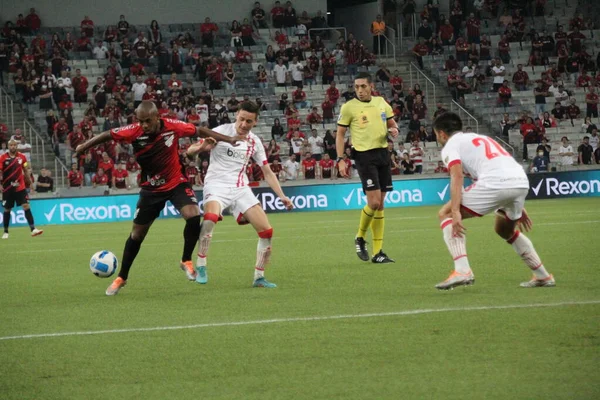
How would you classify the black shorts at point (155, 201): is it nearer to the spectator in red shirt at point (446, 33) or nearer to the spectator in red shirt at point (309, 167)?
the spectator in red shirt at point (309, 167)

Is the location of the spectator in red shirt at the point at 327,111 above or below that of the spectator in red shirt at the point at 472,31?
below

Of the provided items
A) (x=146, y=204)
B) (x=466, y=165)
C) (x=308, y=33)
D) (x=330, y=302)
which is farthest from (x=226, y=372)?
(x=308, y=33)

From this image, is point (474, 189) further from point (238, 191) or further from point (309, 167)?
point (309, 167)

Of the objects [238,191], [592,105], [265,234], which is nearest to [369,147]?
[238,191]

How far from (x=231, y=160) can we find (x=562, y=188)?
2113cm

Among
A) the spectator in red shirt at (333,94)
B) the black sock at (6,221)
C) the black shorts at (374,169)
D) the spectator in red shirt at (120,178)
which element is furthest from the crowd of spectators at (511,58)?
the black shorts at (374,169)

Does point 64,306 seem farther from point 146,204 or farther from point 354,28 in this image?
point 354,28

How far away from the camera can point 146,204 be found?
10.5 metres

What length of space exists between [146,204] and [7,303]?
1667mm

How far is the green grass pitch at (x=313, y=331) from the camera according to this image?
18.8ft

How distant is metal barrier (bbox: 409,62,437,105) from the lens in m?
37.7

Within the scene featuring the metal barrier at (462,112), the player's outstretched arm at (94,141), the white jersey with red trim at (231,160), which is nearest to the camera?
the player's outstretched arm at (94,141)

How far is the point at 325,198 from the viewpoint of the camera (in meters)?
29.5

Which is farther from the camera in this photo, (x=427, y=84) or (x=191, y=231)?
(x=427, y=84)
